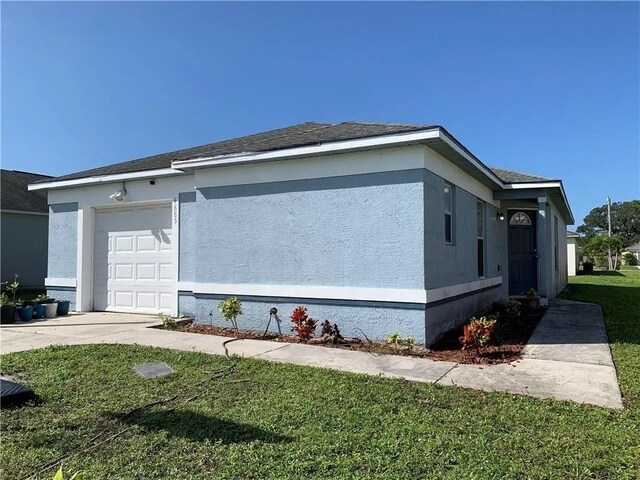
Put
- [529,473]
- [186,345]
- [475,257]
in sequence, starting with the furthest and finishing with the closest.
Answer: [475,257] → [186,345] → [529,473]

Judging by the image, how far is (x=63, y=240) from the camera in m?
10.8

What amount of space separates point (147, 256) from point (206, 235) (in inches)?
86.8

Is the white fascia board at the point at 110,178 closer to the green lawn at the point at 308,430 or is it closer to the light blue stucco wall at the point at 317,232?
the light blue stucco wall at the point at 317,232

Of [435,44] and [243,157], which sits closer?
[243,157]

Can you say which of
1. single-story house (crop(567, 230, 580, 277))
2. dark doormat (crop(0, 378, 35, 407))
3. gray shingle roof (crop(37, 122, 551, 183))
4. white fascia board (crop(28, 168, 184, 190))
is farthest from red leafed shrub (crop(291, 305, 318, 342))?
single-story house (crop(567, 230, 580, 277))

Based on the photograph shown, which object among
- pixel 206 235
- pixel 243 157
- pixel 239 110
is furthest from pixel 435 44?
pixel 239 110

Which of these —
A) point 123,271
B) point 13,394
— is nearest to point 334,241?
point 13,394

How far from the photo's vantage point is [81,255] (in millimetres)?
10461

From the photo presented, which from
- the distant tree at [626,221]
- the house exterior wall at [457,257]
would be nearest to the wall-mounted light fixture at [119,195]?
the house exterior wall at [457,257]

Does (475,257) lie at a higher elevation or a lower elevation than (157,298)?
higher

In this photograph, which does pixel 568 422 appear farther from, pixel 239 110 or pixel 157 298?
pixel 239 110

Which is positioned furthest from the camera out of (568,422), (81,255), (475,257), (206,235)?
(81,255)

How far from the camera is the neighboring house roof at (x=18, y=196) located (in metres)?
18.1

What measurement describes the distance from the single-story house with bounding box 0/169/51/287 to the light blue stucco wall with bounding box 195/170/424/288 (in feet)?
44.8
